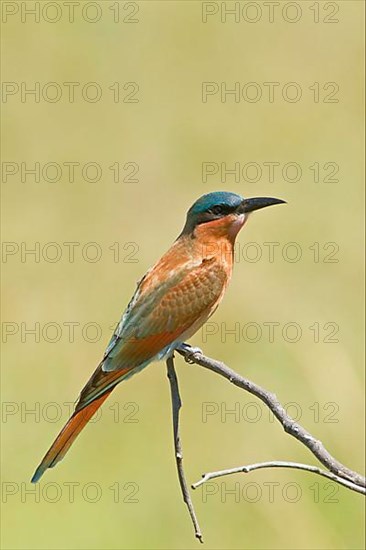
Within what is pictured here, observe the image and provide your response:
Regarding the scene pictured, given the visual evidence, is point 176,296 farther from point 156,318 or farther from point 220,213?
point 220,213

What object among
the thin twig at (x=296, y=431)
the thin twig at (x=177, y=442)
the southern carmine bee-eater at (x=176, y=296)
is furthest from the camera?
the southern carmine bee-eater at (x=176, y=296)

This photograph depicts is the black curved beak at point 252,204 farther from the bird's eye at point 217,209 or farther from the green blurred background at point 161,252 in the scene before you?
the green blurred background at point 161,252

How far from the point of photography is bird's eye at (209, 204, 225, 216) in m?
3.07

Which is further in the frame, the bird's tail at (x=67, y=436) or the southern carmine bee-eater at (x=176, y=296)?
the southern carmine bee-eater at (x=176, y=296)

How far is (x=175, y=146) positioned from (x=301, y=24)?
6.49 feet

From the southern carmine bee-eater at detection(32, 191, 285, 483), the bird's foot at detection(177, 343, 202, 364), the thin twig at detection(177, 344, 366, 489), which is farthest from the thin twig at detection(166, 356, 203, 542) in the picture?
the southern carmine bee-eater at detection(32, 191, 285, 483)

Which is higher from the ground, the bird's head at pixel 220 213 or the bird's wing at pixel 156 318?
the bird's head at pixel 220 213

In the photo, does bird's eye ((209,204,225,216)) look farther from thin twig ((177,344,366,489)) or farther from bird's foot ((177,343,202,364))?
thin twig ((177,344,366,489))

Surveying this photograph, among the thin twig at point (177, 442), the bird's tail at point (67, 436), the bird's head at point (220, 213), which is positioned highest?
the bird's head at point (220, 213)

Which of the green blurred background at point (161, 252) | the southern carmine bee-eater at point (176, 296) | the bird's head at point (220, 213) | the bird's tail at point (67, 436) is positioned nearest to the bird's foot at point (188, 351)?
the southern carmine bee-eater at point (176, 296)

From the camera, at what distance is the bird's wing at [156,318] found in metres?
2.79

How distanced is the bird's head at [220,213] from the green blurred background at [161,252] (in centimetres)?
143

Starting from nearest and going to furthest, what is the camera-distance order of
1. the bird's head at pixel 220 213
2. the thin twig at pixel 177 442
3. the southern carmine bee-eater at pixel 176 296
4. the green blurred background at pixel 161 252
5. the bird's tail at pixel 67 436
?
the thin twig at pixel 177 442, the bird's tail at pixel 67 436, the southern carmine bee-eater at pixel 176 296, the bird's head at pixel 220 213, the green blurred background at pixel 161 252

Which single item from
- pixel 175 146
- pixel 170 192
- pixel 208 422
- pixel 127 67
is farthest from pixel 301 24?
pixel 208 422
